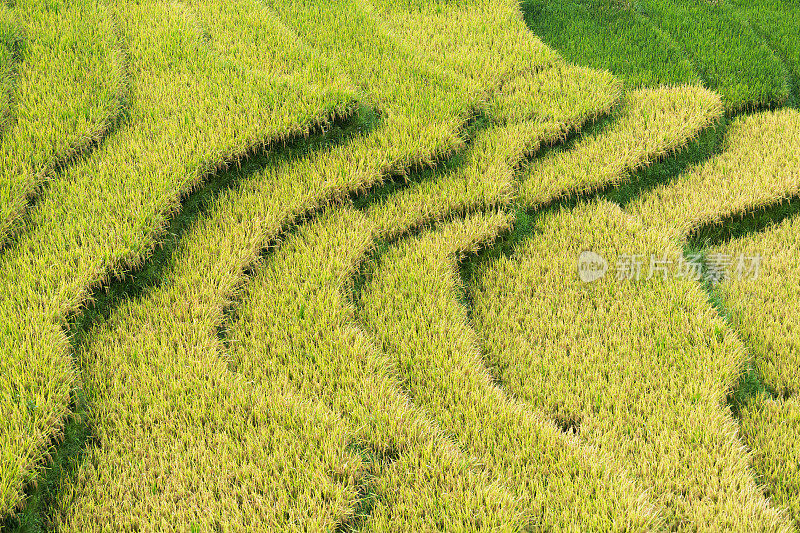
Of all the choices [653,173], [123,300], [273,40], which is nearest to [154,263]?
[123,300]

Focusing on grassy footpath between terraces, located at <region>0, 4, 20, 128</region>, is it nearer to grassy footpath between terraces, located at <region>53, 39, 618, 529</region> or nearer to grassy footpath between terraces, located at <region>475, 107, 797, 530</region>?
grassy footpath between terraces, located at <region>53, 39, 618, 529</region>

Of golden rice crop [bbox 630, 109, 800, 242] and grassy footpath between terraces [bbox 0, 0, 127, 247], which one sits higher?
grassy footpath between terraces [bbox 0, 0, 127, 247]

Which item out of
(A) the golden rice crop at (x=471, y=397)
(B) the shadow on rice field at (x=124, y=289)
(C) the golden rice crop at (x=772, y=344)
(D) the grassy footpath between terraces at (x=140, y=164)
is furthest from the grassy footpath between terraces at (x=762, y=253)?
(D) the grassy footpath between terraces at (x=140, y=164)

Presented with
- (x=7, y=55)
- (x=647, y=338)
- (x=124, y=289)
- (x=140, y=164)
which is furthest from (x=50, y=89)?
(x=647, y=338)

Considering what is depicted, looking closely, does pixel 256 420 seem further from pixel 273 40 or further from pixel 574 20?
pixel 574 20

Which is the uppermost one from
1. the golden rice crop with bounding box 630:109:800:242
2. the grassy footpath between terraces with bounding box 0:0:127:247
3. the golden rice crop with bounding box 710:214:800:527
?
the grassy footpath between terraces with bounding box 0:0:127:247

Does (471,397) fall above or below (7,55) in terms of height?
below

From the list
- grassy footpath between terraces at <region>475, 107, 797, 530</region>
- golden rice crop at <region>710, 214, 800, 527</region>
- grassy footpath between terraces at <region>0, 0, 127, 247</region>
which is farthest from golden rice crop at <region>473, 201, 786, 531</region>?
grassy footpath between terraces at <region>0, 0, 127, 247</region>

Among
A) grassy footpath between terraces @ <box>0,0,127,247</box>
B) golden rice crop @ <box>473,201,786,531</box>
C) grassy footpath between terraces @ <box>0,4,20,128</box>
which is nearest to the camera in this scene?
golden rice crop @ <box>473,201,786,531</box>

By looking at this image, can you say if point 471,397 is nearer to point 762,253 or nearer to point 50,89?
point 762,253
